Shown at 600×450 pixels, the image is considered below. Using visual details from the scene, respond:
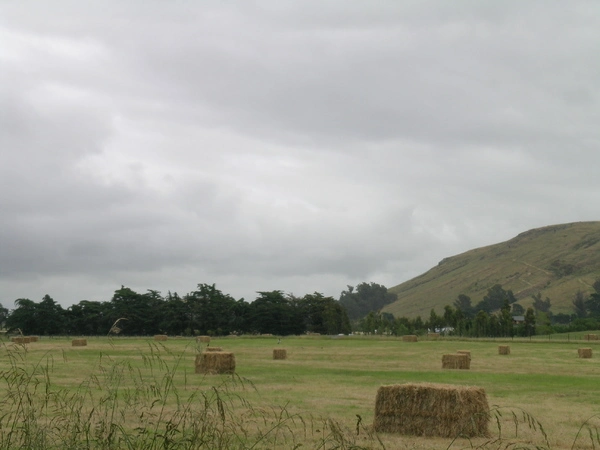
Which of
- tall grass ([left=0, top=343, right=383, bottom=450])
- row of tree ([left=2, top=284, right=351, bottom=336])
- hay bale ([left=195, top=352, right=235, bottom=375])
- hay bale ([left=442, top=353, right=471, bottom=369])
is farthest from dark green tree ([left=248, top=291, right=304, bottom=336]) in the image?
tall grass ([left=0, top=343, right=383, bottom=450])

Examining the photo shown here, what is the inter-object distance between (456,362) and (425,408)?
23607 mm

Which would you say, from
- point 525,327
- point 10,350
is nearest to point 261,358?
point 10,350

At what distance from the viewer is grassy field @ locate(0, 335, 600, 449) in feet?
23.4

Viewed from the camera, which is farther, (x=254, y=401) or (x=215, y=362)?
(x=215, y=362)

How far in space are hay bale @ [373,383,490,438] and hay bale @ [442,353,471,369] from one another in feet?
75.0

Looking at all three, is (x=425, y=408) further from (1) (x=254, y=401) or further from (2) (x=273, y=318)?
(2) (x=273, y=318)

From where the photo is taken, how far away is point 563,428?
16953mm

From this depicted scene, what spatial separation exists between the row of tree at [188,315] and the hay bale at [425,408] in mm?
92942

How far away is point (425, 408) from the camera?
680 inches

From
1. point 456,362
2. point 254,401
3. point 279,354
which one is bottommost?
point 254,401

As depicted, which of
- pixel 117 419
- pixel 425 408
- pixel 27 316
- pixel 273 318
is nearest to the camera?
pixel 117 419

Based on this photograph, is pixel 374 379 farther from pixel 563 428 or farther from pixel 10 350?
pixel 10 350

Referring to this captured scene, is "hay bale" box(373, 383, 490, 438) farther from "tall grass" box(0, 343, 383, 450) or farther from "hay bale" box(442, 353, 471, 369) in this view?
"hay bale" box(442, 353, 471, 369)

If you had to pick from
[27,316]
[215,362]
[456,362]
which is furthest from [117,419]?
[27,316]
